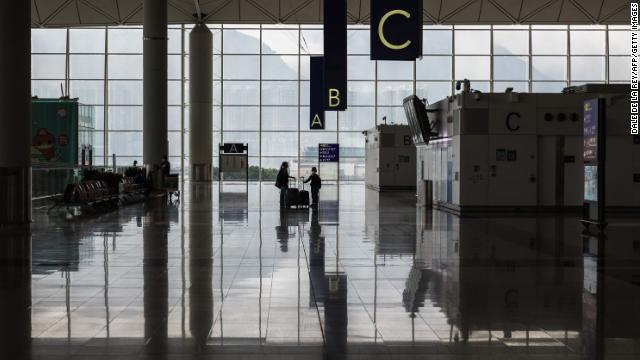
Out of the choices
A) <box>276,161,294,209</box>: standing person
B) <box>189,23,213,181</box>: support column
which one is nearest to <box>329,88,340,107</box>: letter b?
<box>276,161,294,209</box>: standing person

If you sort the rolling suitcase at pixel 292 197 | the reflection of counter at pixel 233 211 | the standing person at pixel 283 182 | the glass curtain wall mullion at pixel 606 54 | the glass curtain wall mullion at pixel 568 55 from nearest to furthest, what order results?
the reflection of counter at pixel 233 211
the rolling suitcase at pixel 292 197
the standing person at pixel 283 182
the glass curtain wall mullion at pixel 568 55
the glass curtain wall mullion at pixel 606 54

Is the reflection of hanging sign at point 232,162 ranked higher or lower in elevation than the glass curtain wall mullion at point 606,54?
lower

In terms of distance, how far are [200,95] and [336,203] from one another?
2279 centimetres

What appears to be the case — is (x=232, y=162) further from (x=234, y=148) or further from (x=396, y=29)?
(x=396, y=29)

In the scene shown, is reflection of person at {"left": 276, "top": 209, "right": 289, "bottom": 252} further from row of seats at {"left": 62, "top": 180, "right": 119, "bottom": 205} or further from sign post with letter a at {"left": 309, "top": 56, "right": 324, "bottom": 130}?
sign post with letter a at {"left": 309, "top": 56, "right": 324, "bottom": 130}

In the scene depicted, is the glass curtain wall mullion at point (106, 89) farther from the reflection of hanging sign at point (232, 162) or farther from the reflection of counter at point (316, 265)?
the reflection of counter at point (316, 265)

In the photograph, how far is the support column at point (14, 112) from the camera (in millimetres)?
16422

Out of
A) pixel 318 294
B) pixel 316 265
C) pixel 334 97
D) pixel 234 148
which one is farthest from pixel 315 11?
pixel 318 294

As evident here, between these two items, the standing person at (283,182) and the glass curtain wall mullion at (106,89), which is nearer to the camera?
the standing person at (283,182)

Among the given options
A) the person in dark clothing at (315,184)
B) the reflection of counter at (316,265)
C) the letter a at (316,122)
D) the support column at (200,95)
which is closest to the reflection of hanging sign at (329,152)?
the support column at (200,95)

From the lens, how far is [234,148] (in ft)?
159

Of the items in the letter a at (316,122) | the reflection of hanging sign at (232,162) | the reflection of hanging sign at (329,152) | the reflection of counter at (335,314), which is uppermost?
the letter a at (316,122)

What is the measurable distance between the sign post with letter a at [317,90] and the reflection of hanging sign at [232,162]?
49.8 feet

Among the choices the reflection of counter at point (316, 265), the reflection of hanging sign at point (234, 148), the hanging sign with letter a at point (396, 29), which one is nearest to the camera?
the reflection of counter at point (316, 265)
